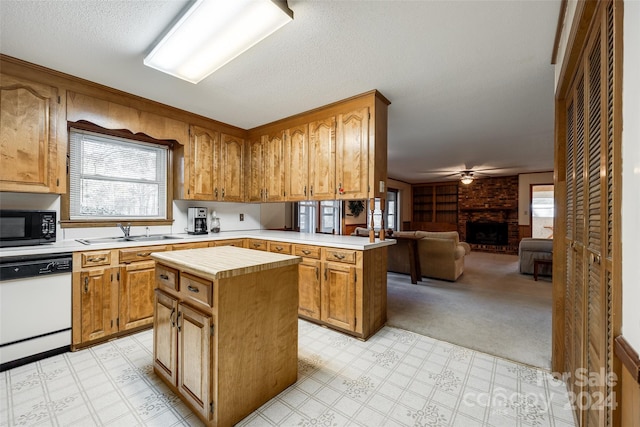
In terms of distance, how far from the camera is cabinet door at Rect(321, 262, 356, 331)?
2.54 m

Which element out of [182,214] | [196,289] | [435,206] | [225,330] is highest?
[435,206]

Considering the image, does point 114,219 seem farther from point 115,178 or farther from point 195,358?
point 195,358

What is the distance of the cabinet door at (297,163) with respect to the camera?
3.31 metres

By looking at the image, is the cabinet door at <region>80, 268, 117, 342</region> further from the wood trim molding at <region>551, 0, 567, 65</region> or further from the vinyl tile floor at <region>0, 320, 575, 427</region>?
the wood trim molding at <region>551, 0, 567, 65</region>

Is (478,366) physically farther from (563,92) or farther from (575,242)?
(563,92)

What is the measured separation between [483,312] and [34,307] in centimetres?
433

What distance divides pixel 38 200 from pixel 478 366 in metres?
4.10

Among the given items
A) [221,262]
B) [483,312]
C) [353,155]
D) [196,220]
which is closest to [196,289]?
[221,262]

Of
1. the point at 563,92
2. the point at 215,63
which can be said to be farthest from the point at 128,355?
the point at 563,92

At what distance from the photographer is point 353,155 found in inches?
112

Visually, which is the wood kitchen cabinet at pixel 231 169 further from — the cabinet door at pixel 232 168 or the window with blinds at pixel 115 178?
the window with blinds at pixel 115 178

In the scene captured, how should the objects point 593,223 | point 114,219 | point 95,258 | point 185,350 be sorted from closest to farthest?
point 593,223
point 185,350
point 95,258
point 114,219

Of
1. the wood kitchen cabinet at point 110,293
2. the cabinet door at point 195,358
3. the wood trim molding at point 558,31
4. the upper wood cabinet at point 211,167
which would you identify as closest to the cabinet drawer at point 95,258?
the wood kitchen cabinet at point 110,293

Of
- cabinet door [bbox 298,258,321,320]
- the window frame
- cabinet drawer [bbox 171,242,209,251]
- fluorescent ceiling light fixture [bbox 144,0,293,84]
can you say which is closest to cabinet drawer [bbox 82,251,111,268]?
cabinet drawer [bbox 171,242,209,251]
